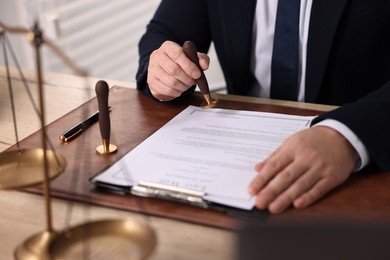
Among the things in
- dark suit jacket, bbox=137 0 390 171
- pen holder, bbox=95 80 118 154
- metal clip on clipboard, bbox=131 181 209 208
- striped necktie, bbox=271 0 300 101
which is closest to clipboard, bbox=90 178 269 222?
metal clip on clipboard, bbox=131 181 209 208

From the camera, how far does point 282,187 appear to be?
78cm

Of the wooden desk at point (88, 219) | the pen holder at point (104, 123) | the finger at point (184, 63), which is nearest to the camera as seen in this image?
the wooden desk at point (88, 219)

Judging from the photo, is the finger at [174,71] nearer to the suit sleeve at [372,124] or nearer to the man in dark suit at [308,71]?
the man in dark suit at [308,71]

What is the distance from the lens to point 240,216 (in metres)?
0.74

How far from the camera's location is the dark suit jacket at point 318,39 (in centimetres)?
125

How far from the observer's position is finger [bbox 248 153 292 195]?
2.56 ft

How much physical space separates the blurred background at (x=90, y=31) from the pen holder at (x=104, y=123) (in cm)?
151

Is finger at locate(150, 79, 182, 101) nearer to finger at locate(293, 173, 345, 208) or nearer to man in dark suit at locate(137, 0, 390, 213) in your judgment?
man in dark suit at locate(137, 0, 390, 213)

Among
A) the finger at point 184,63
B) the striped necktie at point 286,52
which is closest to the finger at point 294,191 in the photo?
the finger at point 184,63

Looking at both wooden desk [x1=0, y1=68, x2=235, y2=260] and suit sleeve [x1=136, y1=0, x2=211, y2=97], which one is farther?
suit sleeve [x1=136, y1=0, x2=211, y2=97]

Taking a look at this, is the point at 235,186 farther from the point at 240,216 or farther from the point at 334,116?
the point at 334,116

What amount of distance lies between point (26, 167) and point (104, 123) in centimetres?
28

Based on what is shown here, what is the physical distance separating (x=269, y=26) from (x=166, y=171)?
0.65 m

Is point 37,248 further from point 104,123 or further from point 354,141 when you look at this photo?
point 354,141
